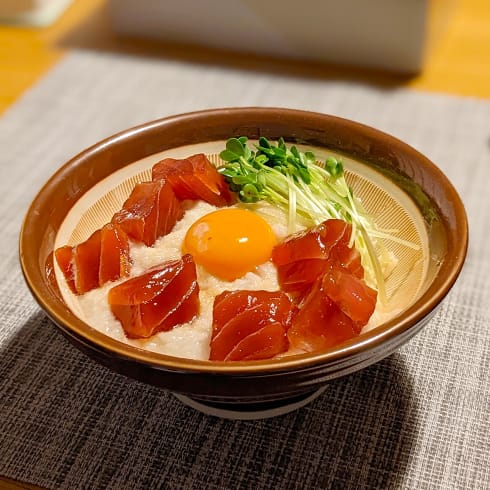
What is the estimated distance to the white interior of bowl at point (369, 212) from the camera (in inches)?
46.8

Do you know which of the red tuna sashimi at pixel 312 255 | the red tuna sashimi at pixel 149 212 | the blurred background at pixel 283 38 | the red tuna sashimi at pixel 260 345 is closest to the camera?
the red tuna sashimi at pixel 260 345

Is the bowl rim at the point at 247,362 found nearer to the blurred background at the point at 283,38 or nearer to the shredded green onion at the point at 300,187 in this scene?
the shredded green onion at the point at 300,187

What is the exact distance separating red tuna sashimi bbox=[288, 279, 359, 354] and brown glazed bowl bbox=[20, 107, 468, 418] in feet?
0.24

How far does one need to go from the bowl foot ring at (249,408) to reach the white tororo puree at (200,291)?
0.38ft

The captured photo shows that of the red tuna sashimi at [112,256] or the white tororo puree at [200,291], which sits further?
the red tuna sashimi at [112,256]

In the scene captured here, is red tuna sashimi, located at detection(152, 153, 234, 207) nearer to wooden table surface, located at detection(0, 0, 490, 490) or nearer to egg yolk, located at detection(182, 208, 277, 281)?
egg yolk, located at detection(182, 208, 277, 281)

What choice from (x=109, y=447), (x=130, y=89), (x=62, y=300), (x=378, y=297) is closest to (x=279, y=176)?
(x=378, y=297)

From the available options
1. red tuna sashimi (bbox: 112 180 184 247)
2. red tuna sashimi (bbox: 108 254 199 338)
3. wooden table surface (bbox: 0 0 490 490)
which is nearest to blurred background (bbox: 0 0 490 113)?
wooden table surface (bbox: 0 0 490 490)

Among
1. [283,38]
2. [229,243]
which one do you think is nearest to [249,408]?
[229,243]

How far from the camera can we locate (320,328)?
107 centimetres

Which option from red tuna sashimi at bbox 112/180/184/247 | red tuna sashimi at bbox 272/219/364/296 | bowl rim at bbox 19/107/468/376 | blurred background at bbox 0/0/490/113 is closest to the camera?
bowl rim at bbox 19/107/468/376

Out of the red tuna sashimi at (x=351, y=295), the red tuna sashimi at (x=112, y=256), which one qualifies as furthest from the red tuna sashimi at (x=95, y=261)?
the red tuna sashimi at (x=351, y=295)

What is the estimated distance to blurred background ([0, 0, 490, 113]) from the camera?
2.30 meters

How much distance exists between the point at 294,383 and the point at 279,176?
509 millimetres
